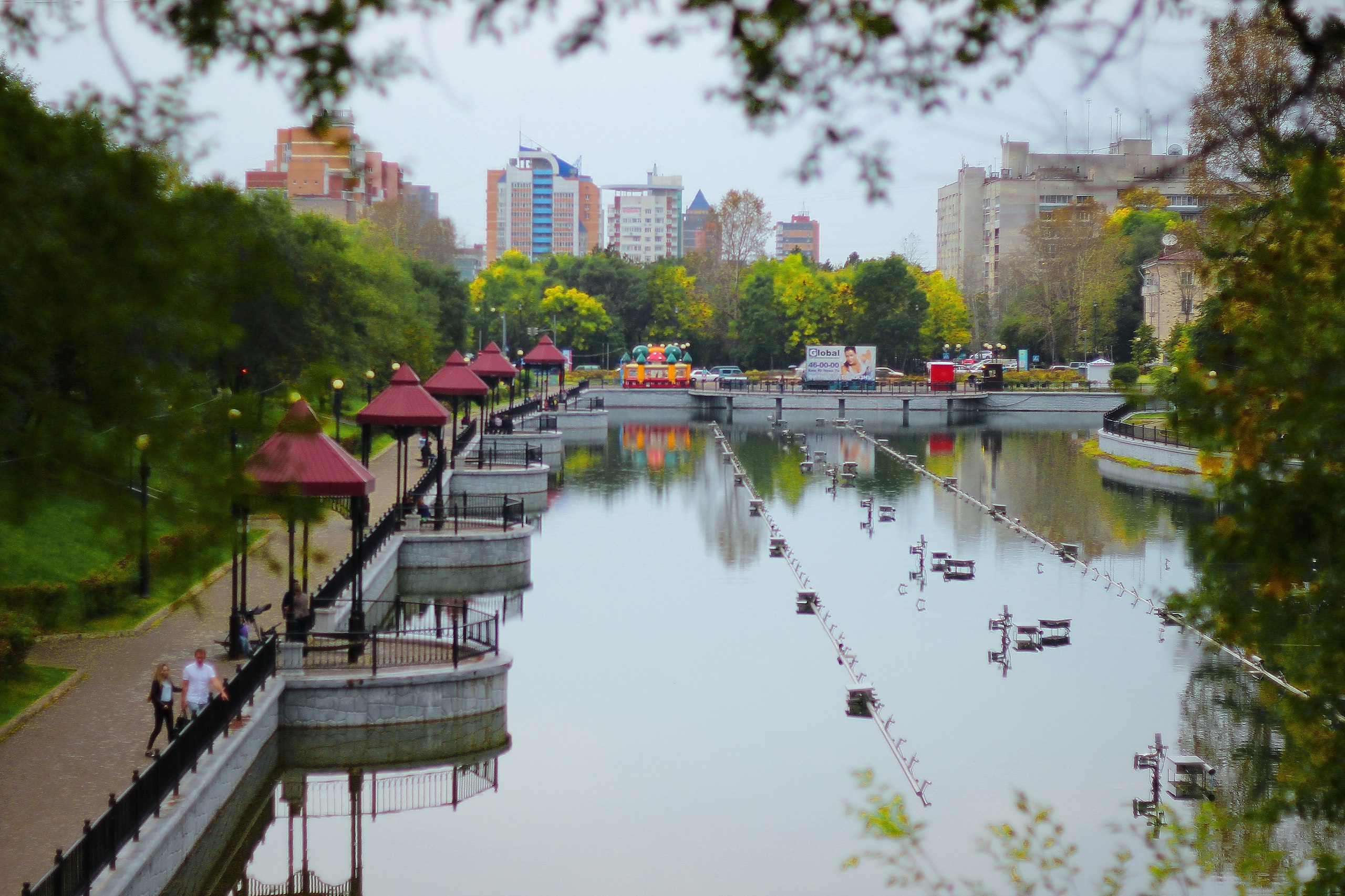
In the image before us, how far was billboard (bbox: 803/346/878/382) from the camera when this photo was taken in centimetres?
7838

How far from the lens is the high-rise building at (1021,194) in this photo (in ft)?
15.0

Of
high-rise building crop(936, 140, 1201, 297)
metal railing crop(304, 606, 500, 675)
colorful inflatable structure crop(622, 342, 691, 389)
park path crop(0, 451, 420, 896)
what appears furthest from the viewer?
colorful inflatable structure crop(622, 342, 691, 389)

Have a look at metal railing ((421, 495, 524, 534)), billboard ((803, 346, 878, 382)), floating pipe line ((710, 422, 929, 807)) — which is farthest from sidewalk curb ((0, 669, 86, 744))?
billboard ((803, 346, 878, 382))

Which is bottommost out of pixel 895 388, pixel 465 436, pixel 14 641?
pixel 14 641

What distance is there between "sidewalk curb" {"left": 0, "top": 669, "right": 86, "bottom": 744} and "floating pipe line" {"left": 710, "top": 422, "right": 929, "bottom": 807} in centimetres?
920

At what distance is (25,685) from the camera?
46.0ft

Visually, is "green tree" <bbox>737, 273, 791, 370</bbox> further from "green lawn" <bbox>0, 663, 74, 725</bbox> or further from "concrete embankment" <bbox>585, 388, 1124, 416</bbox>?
"green lawn" <bbox>0, 663, 74, 725</bbox>

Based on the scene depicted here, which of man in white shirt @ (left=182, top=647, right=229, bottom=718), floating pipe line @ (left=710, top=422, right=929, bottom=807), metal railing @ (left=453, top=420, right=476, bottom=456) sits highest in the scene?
metal railing @ (left=453, top=420, right=476, bottom=456)

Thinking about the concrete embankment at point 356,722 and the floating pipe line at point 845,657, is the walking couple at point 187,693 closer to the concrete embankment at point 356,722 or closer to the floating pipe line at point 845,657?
the concrete embankment at point 356,722

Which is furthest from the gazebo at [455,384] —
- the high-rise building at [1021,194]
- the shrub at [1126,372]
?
the shrub at [1126,372]

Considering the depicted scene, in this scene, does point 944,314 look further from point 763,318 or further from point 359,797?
point 359,797

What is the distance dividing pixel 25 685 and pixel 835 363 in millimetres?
66876

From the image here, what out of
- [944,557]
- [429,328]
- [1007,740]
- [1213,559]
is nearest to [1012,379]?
[429,328]

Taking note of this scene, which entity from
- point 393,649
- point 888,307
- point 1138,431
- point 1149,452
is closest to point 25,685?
point 393,649
